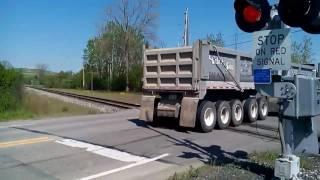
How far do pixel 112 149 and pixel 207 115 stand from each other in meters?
4.27

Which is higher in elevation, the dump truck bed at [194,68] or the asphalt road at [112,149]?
the dump truck bed at [194,68]

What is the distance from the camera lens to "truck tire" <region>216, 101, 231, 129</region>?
14486mm

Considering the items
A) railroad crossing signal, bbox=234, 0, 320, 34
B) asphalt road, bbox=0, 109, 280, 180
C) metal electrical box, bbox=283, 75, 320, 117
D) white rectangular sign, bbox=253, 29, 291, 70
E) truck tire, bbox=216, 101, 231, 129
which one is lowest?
asphalt road, bbox=0, 109, 280, 180

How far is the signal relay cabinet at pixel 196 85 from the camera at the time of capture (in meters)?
13.4

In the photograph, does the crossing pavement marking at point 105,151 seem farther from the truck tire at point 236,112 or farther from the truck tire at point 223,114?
the truck tire at point 236,112

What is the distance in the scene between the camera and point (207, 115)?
13.9 m

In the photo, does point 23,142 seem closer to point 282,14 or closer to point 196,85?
point 196,85

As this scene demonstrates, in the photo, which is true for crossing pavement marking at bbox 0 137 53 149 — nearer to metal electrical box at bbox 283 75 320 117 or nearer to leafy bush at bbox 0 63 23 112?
metal electrical box at bbox 283 75 320 117

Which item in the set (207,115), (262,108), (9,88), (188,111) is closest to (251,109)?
(262,108)

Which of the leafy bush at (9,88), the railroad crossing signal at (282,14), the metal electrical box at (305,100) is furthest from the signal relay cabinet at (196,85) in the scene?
the leafy bush at (9,88)

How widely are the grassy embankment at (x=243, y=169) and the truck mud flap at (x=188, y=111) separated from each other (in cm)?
442

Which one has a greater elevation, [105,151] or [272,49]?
[272,49]

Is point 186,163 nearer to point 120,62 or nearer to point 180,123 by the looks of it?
point 180,123

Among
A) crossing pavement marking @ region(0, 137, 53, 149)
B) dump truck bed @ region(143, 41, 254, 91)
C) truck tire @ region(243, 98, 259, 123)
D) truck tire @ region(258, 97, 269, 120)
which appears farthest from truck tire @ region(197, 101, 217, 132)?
crossing pavement marking @ region(0, 137, 53, 149)
